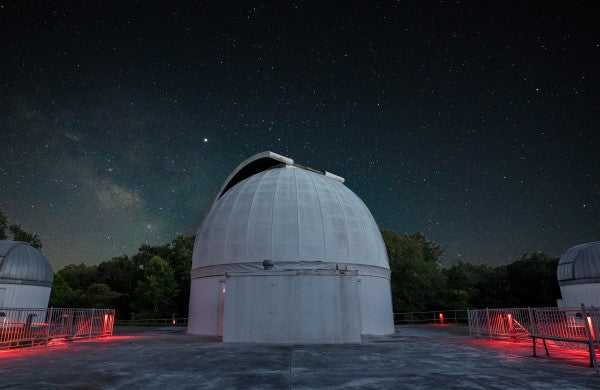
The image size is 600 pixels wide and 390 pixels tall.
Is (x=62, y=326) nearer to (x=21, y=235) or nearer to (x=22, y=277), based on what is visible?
(x=22, y=277)

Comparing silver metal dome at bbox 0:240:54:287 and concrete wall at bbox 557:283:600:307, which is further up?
silver metal dome at bbox 0:240:54:287

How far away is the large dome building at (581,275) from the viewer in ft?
84.9

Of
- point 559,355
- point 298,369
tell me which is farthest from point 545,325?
point 298,369

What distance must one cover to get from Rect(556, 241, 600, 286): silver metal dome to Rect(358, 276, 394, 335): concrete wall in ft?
51.6

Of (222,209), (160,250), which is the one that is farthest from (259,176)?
(160,250)

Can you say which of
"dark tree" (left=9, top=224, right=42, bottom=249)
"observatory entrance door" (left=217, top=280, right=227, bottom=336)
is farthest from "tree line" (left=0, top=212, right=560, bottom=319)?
"observatory entrance door" (left=217, top=280, right=227, bottom=336)

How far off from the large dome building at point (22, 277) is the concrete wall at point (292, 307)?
23.9m

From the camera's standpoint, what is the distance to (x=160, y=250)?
5775 cm

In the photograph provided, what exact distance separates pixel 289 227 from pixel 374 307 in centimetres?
746

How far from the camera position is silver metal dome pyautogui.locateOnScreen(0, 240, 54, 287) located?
29047 millimetres

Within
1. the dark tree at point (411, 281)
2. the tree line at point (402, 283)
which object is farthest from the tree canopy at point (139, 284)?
the dark tree at point (411, 281)

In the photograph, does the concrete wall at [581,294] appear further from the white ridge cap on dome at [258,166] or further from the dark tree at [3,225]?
the dark tree at [3,225]

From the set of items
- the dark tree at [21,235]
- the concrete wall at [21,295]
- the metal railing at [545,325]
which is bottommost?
the metal railing at [545,325]

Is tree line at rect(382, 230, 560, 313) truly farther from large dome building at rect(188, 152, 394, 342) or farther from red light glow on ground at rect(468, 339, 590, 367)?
red light glow on ground at rect(468, 339, 590, 367)
